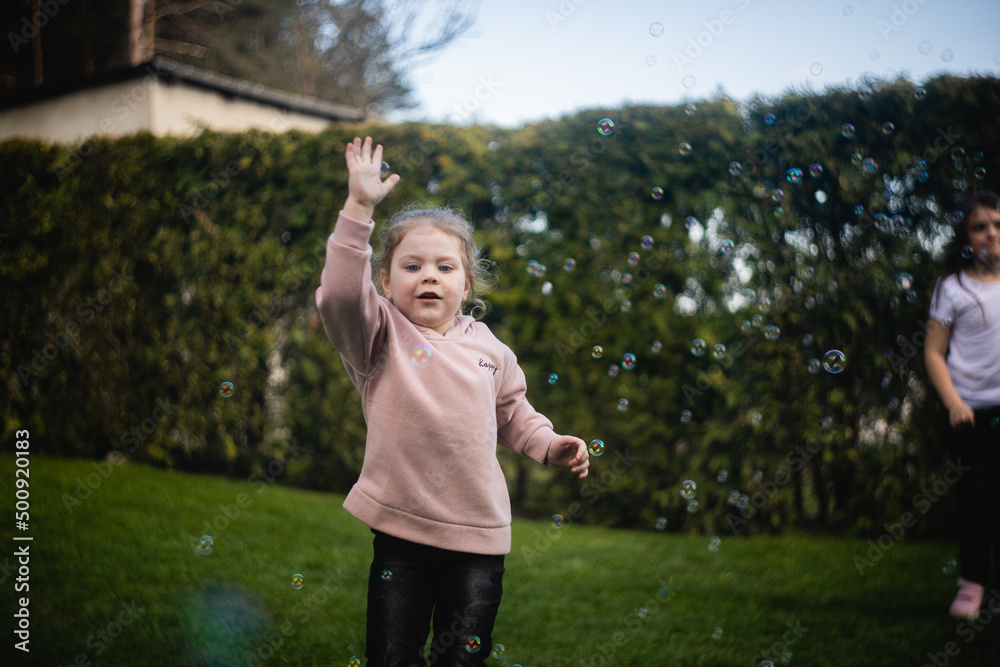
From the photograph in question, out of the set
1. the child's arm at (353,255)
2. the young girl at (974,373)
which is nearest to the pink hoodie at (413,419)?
the child's arm at (353,255)

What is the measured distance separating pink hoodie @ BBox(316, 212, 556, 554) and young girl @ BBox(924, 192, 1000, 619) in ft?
7.89

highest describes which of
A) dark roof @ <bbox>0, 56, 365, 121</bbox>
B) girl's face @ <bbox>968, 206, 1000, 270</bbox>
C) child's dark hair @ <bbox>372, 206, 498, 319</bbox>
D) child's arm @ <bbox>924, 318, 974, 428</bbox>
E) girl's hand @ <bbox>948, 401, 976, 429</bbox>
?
dark roof @ <bbox>0, 56, 365, 121</bbox>

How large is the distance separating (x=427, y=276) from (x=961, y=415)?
2.57 meters

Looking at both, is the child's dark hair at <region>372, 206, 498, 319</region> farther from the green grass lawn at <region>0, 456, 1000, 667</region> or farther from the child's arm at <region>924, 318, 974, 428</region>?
the child's arm at <region>924, 318, 974, 428</region>

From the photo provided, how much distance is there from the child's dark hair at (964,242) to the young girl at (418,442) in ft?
8.28

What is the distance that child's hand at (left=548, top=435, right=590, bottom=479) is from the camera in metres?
1.96

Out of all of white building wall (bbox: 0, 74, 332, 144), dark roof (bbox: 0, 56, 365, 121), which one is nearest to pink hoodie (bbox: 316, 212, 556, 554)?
white building wall (bbox: 0, 74, 332, 144)

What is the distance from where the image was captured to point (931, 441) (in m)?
4.71

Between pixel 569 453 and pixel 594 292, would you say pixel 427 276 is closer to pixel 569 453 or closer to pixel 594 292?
pixel 569 453

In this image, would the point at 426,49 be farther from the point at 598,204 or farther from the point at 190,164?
the point at 598,204

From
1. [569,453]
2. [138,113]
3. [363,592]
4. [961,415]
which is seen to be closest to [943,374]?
[961,415]

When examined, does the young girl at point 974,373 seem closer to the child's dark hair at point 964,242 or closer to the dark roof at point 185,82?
the child's dark hair at point 964,242

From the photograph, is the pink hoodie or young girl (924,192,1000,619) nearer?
the pink hoodie

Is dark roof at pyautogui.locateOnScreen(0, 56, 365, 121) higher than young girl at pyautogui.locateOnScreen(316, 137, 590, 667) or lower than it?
higher
